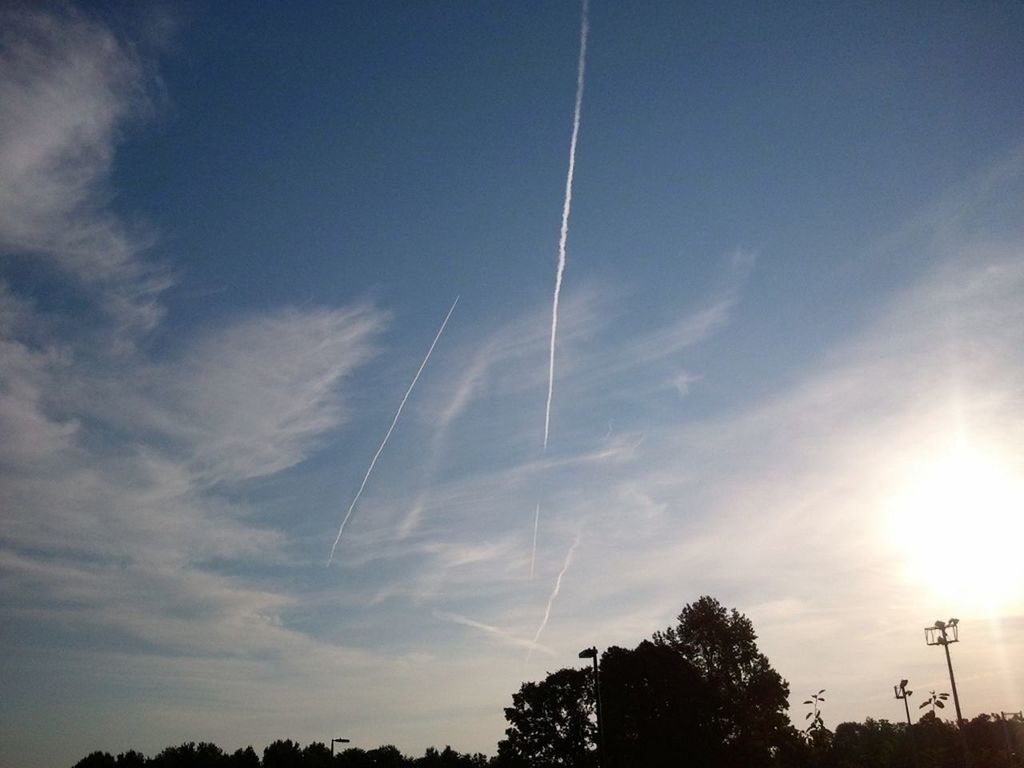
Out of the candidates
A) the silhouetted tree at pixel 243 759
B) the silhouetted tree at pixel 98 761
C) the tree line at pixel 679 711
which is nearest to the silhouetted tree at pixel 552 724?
the tree line at pixel 679 711

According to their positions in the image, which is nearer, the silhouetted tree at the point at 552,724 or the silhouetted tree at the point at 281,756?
the silhouetted tree at the point at 552,724

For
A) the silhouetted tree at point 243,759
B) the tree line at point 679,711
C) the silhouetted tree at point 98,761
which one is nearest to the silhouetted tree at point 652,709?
the tree line at point 679,711

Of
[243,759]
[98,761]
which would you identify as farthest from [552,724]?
[98,761]

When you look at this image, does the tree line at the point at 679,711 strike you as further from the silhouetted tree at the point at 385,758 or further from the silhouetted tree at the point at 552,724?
the silhouetted tree at the point at 385,758

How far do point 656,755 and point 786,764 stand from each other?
1185cm

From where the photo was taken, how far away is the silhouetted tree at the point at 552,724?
202ft

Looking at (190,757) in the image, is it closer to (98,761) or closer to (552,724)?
(98,761)

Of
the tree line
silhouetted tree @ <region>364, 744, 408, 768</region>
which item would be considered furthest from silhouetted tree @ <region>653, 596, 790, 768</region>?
silhouetted tree @ <region>364, 744, 408, 768</region>

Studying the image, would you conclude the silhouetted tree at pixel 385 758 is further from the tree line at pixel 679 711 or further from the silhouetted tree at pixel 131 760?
the tree line at pixel 679 711

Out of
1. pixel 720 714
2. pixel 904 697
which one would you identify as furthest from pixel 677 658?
pixel 904 697

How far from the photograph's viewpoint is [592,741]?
6188 centimetres

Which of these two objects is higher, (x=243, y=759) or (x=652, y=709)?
(x=652, y=709)

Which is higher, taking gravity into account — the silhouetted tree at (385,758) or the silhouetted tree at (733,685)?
the silhouetted tree at (733,685)

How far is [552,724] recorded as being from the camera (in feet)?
207
